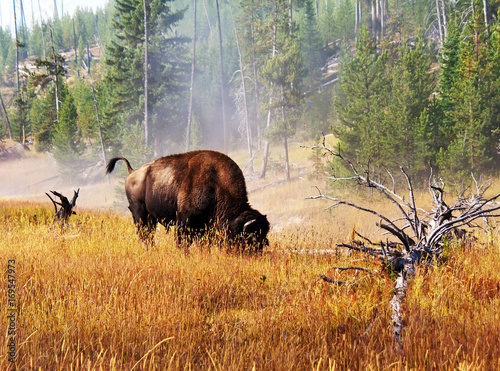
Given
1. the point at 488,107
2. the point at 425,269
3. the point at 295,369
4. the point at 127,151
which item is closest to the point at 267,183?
the point at 127,151

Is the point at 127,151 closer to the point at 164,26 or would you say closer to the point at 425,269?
the point at 164,26

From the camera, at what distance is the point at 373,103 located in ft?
60.3

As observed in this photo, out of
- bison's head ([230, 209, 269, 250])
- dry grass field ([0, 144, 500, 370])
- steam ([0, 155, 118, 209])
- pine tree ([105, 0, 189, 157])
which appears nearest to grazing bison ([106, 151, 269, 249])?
bison's head ([230, 209, 269, 250])

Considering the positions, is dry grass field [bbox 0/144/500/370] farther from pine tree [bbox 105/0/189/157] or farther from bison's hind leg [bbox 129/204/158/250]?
pine tree [bbox 105/0/189/157]

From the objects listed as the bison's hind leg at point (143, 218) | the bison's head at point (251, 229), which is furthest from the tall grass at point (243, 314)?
the bison's hind leg at point (143, 218)

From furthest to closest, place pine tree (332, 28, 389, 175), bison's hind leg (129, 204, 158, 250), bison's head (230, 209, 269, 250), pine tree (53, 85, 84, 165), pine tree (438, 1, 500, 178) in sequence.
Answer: pine tree (53, 85, 84, 165) → pine tree (332, 28, 389, 175) → pine tree (438, 1, 500, 178) → bison's hind leg (129, 204, 158, 250) → bison's head (230, 209, 269, 250)

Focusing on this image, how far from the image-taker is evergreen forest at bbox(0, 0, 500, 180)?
17375 millimetres

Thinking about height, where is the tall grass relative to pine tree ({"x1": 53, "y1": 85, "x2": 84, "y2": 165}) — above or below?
below

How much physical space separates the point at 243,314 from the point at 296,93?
25.3 metres

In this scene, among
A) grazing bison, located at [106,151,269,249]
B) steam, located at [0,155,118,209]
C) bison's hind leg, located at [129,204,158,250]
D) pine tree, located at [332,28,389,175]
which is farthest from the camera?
steam, located at [0,155,118,209]

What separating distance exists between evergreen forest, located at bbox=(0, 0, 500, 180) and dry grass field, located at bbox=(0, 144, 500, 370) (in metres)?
2.09

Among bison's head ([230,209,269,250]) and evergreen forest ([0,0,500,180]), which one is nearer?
bison's head ([230,209,269,250])

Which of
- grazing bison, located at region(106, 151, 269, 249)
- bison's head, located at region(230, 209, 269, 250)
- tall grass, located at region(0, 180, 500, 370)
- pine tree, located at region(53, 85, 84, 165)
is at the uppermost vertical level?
pine tree, located at region(53, 85, 84, 165)

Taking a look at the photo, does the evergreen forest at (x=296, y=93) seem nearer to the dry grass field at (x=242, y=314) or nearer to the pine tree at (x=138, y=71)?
the pine tree at (x=138, y=71)
